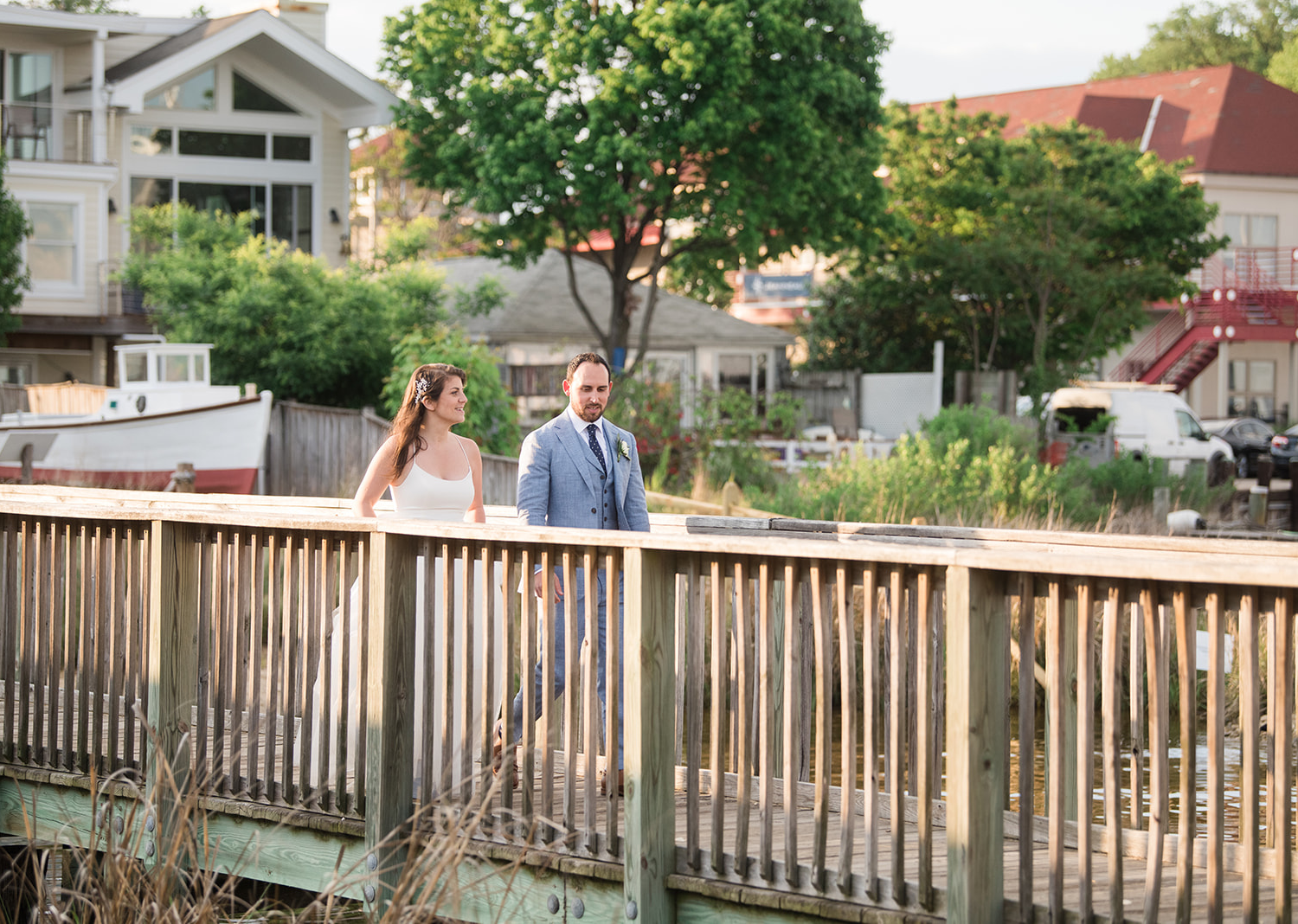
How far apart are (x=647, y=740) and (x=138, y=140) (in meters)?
28.0

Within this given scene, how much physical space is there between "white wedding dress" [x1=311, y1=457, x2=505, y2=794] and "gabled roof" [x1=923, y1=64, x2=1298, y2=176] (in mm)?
36401

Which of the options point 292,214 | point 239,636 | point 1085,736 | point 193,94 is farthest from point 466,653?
point 193,94

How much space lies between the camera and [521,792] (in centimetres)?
486

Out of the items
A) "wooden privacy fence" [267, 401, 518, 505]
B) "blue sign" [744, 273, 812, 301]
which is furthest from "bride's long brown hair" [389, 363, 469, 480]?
"blue sign" [744, 273, 812, 301]

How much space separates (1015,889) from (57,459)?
673 inches

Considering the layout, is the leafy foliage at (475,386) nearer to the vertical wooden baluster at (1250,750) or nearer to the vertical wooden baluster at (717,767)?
the vertical wooden baluster at (717,767)

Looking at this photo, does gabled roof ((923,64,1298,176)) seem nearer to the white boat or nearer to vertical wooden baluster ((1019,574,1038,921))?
the white boat

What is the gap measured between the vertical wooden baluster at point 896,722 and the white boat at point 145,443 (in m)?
15.8

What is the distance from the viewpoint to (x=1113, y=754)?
157 inches

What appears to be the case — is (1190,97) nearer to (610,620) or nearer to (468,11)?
(468,11)

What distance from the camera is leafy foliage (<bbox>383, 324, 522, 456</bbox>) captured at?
17.6 meters

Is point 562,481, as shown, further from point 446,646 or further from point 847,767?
point 847,767

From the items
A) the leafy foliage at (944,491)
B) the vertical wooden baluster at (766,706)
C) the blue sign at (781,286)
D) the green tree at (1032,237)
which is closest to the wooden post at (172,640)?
the vertical wooden baluster at (766,706)

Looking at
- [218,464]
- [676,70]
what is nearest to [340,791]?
[218,464]
